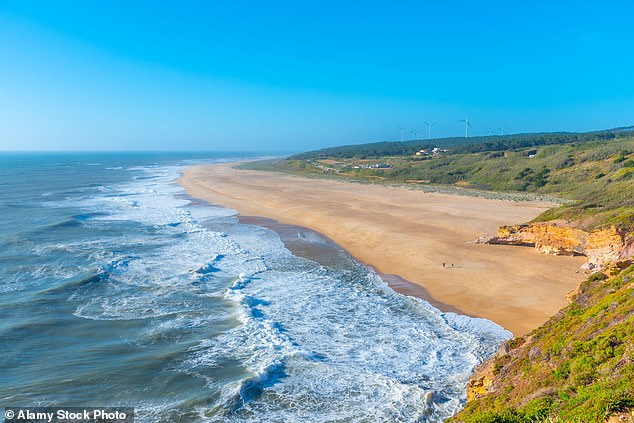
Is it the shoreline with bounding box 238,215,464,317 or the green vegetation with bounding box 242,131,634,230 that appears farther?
the green vegetation with bounding box 242,131,634,230

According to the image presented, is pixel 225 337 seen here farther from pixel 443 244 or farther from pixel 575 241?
pixel 575 241

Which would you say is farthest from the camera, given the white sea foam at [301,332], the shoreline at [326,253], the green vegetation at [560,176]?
the green vegetation at [560,176]

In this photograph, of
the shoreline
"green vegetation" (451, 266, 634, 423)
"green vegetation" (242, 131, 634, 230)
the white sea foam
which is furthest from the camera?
"green vegetation" (242, 131, 634, 230)

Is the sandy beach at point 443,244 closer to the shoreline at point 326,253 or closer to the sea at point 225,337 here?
the shoreline at point 326,253

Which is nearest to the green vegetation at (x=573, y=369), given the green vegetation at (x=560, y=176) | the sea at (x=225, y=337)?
the sea at (x=225, y=337)

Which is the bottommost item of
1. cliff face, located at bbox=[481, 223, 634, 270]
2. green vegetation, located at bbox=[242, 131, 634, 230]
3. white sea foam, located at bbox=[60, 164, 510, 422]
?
white sea foam, located at bbox=[60, 164, 510, 422]

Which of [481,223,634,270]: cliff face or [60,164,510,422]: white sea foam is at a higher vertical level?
[481,223,634,270]: cliff face

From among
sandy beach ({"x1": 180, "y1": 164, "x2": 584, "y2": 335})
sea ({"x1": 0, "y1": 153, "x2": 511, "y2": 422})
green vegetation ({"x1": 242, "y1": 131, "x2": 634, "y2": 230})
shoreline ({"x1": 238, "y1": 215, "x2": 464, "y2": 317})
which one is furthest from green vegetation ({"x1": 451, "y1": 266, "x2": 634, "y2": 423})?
green vegetation ({"x1": 242, "y1": 131, "x2": 634, "y2": 230})

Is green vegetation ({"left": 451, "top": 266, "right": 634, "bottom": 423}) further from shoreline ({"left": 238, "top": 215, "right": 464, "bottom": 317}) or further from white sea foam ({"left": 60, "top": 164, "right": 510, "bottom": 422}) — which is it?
shoreline ({"left": 238, "top": 215, "right": 464, "bottom": 317})
